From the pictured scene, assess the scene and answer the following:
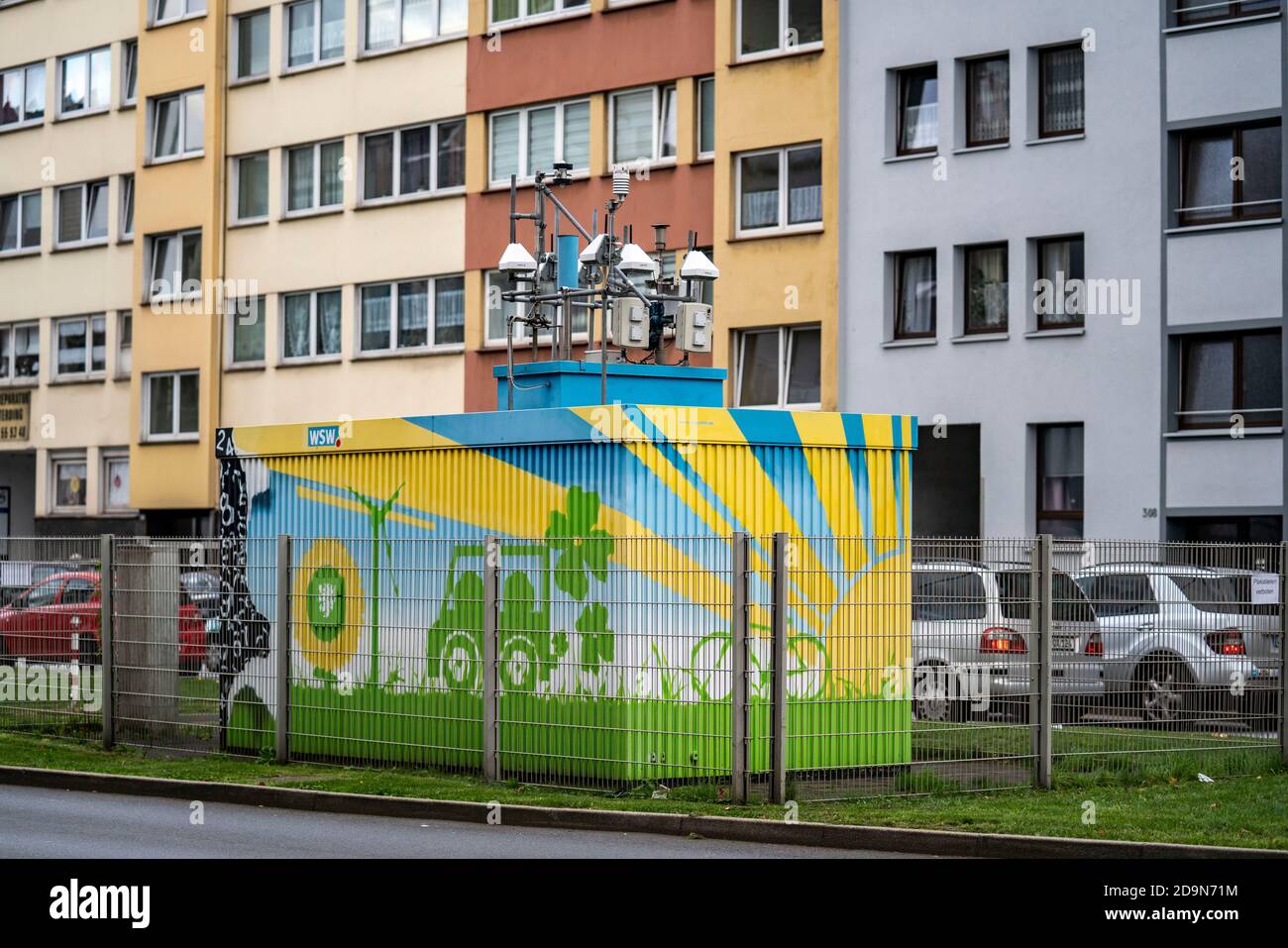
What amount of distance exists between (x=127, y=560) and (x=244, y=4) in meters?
32.6

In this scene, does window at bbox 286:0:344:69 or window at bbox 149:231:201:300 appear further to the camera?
window at bbox 149:231:201:300

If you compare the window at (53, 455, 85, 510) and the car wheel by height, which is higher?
the window at (53, 455, 85, 510)

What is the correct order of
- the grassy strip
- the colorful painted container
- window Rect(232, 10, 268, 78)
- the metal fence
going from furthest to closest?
window Rect(232, 10, 268, 78) → the colorful painted container → the metal fence → the grassy strip

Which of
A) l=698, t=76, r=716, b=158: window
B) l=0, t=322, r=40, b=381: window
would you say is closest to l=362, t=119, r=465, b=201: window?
l=698, t=76, r=716, b=158: window

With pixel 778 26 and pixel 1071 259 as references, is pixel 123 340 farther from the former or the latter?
pixel 1071 259

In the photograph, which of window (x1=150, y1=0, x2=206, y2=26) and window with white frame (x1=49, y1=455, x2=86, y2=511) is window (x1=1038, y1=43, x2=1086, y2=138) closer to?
window (x1=150, y1=0, x2=206, y2=26)

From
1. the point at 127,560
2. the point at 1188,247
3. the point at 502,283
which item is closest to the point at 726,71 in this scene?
the point at 502,283

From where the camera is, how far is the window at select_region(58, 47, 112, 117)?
5266 centimetres

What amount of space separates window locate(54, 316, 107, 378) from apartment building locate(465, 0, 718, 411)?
13177mm

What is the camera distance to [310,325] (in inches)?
1875

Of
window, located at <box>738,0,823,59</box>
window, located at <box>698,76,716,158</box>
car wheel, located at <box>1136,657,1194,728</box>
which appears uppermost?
window, located at <box>738,0,823,59</box>

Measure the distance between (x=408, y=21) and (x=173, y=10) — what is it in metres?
8.20

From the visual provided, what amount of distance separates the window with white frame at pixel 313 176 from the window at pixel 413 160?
0.86m

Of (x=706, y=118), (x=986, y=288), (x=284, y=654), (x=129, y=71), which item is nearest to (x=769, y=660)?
(x=284, y=654)
